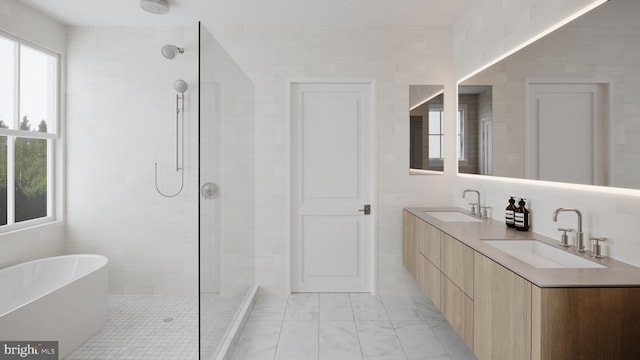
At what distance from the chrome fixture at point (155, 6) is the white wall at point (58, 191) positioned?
843 millimetres

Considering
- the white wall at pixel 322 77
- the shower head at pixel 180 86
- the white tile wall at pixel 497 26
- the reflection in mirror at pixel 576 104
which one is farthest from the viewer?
the white wall at pixel 322 77

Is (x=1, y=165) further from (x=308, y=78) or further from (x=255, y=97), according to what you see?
(x=308, y=78)

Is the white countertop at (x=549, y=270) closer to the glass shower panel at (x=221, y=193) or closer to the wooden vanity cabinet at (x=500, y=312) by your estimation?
the wooden vanity cabinet at (x=500, y=312)

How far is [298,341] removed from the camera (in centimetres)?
244

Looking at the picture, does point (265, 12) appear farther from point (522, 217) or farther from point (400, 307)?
point (400, 307)

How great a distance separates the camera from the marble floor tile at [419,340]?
2.27 meters

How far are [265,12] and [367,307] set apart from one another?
277 cm

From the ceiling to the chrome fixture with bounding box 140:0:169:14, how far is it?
80mm

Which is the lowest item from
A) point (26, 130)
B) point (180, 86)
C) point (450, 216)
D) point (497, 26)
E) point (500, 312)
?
point (500, 312)

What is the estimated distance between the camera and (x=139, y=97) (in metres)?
3.21

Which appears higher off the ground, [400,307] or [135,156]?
[135,156]

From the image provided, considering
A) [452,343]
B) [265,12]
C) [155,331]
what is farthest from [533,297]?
[265,12]

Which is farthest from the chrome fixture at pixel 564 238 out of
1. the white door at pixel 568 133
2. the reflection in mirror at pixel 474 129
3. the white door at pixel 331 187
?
the white door at pixel 331 187

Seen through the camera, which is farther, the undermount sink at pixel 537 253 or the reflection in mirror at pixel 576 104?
the undermount sink at pixel 537 253
